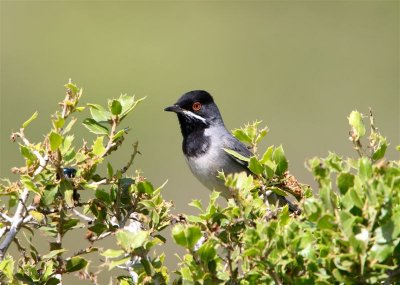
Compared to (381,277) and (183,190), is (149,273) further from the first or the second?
(183,190)

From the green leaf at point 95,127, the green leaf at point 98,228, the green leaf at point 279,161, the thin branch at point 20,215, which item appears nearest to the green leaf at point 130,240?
the green leaf at point 98,228

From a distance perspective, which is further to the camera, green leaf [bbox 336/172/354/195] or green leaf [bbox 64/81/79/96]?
green leaf [bbox 64/81/79/96]

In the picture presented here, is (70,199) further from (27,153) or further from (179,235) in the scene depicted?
(179,235)

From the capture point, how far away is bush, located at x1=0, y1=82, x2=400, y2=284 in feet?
6.66

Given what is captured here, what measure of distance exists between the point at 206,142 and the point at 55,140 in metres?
3.01

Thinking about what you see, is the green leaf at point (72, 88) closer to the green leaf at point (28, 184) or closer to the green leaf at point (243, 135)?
the green leaf at point (28, 184)

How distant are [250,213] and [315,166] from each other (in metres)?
0.57

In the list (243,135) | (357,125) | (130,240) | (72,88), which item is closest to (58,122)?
(72,88)

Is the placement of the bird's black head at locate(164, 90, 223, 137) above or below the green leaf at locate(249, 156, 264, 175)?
above

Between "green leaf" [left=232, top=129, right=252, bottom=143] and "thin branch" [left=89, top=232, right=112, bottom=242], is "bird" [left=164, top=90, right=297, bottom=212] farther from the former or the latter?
"thin branch" [left=89, top=232, right=112, bottom=242]

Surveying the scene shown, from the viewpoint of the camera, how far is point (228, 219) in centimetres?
246

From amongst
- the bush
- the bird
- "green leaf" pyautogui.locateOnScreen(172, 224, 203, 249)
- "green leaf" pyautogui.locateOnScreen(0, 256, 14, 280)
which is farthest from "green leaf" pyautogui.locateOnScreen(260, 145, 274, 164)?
the bird

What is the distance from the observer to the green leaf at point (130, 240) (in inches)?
93.0

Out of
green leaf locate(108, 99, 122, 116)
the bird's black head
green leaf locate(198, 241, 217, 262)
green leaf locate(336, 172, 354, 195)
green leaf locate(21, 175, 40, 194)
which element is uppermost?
the bird's black head
